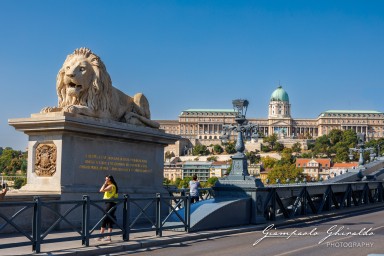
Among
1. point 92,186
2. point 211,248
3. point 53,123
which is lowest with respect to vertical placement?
point 211,248

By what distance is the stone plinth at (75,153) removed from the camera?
18.0 m

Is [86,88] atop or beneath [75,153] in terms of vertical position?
atop

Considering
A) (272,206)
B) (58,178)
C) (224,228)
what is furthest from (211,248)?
(272,206)

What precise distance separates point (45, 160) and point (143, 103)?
488cm

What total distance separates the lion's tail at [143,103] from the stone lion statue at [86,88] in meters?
1.14

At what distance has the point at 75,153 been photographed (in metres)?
18.3

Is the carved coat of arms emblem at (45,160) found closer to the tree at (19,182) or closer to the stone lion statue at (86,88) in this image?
the stone lion statue at (86,88)

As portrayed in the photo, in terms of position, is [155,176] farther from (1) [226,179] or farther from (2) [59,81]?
(2) [59,81]

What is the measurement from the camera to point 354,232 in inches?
744

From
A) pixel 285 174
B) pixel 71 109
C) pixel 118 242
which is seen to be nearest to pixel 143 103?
pixel 71 109

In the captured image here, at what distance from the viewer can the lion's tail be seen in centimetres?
2205

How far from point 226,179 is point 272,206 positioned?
1.93 meters

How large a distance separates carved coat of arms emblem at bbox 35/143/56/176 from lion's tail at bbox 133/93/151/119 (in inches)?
176

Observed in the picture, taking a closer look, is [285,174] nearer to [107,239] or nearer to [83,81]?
[83,81]
